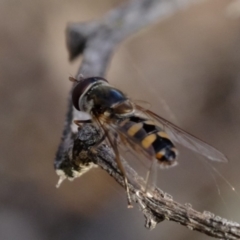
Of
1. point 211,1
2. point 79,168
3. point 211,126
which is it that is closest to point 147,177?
point 79,168

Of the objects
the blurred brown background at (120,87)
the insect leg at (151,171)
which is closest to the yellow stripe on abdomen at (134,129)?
the insect leg at (151,171)

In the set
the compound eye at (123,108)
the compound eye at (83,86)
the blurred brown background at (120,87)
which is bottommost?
the blurred brown background at (120,87)

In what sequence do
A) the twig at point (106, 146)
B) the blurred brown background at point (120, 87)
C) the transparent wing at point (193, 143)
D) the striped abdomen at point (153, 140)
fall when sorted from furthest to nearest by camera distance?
1. the blurred brown background at point (120, 87)
2. the transparent wing at point (193, 143)
3. the striped abdomen at point (153, 140)
4. the twig at point (106, 146)

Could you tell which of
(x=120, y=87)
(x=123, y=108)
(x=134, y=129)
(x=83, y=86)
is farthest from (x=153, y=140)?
(x=120, y=87)

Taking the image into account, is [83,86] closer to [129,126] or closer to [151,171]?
[129,126]

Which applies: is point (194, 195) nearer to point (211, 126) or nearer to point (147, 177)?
point (211, 126)

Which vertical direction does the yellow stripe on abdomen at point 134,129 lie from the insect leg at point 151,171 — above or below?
above

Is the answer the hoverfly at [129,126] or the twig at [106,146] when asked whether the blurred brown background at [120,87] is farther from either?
the twig at [106,146]
